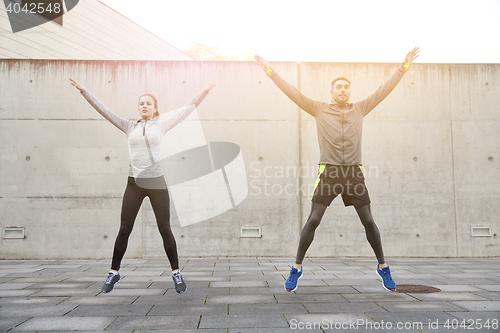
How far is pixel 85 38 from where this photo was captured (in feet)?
41.6

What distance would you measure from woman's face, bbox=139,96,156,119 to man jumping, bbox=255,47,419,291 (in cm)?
126

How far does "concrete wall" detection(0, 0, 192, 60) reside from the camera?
10055mm

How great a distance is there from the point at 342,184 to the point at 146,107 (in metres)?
2.15

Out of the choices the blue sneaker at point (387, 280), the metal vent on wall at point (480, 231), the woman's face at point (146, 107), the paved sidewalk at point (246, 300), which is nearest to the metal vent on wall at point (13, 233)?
the paved sidewalk at point (246, 300)

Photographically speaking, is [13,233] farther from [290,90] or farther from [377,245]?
[377,245]

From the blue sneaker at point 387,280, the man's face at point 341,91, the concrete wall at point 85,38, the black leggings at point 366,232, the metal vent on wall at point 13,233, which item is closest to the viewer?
the blue sneaker at point 387,280

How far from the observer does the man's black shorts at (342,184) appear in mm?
3539

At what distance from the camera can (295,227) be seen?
6.09 metres

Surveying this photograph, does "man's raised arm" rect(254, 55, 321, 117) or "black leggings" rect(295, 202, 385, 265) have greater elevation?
"man's raised arm" rect(254, 55, 321, 117)

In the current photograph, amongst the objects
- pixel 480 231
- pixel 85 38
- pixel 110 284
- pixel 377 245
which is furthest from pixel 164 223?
pixel 85 38

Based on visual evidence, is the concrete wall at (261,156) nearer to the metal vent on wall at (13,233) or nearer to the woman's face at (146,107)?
the metal vent on wall at (13,233)

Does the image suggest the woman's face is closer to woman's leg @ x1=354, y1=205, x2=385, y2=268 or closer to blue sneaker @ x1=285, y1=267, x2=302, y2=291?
blue sneaker @ x1=285, y1=267, x2=302, y2=291

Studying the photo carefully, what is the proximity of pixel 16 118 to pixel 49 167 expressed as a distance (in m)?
1.03

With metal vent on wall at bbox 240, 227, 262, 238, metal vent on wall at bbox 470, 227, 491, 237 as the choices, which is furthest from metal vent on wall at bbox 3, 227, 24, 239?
metal vent on wall at bbox 470, 227, 491, 237
